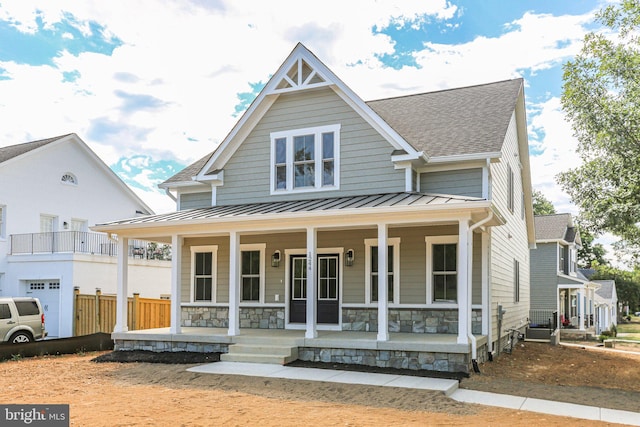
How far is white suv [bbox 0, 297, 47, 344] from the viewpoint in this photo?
15.1 m

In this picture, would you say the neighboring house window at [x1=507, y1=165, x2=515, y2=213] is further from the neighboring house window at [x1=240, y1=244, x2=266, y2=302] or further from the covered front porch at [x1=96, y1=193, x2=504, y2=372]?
the neighboring house window at [x1=240, y1=244, x2=266, y2=302]

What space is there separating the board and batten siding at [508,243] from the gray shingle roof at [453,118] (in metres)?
0.84

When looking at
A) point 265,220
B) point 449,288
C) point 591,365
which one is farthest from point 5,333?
point 591,365

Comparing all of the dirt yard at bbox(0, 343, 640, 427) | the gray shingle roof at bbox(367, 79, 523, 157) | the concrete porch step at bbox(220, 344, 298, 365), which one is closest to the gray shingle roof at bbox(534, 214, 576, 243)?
the gray shingle roof at bbox(367, 79, 523, 157)

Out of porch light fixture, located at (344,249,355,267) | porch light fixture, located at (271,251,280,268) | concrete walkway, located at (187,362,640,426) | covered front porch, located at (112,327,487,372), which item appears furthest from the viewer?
porch light fixture, located at (271,251,280,268)

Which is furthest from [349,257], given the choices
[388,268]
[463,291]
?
[463,291]

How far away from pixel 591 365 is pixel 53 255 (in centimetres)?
1672

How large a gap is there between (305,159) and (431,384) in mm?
6837

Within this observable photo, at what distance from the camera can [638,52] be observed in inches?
637

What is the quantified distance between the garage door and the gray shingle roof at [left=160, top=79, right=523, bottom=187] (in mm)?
6329

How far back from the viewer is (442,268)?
13.6 metres

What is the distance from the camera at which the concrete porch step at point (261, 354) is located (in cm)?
1191

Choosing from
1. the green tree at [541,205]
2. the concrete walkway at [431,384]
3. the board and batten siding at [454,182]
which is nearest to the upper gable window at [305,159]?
the board and batten siding at [454,182]

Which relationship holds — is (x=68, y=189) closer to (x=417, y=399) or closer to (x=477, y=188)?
(x=477, y=188)
